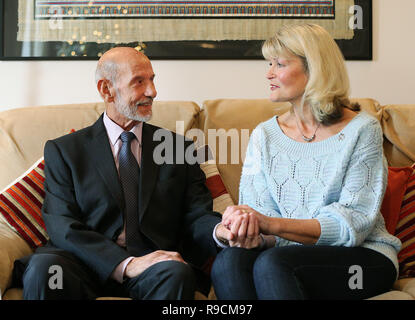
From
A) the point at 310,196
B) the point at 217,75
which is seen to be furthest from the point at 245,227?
the point at 217,75

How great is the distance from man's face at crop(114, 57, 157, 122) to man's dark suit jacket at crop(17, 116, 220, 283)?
0.31 feet

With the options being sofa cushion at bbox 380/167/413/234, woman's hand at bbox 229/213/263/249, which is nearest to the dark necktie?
woman's hand at bbox 229/213/263/249

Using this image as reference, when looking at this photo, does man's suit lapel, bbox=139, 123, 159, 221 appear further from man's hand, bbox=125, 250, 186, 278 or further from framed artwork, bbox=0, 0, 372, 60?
framed artwork, bbox=0, 0, 372, 60

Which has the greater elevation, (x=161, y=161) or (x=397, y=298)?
(x=161, y=161)

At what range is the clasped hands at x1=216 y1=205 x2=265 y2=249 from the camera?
63.0 inches

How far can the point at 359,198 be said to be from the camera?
1658 millimetres

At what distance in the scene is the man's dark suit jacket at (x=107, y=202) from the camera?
1.85m

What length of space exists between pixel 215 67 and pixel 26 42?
91cm

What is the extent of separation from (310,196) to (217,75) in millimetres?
1063

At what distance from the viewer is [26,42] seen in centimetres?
263

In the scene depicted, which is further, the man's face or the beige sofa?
the beige sofa

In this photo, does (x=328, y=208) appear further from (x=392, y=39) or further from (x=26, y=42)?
(x=26, y=42)

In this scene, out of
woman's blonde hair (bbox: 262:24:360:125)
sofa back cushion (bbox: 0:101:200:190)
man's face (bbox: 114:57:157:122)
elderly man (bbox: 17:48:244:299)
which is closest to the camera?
elderly man (bbox: 17:48:244:299)
